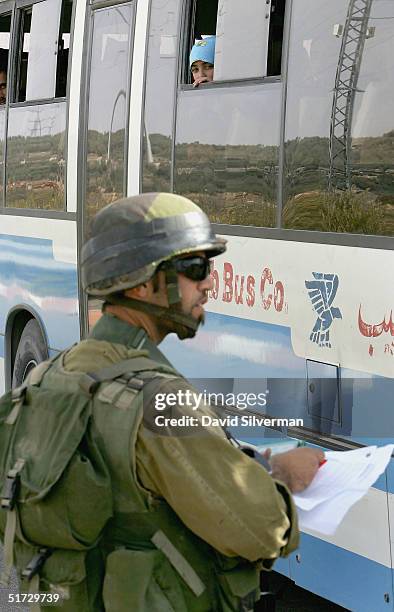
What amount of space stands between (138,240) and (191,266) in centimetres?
14

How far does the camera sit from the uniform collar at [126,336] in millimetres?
2924

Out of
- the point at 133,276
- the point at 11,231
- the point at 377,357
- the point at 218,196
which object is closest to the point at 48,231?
the point at 11,231

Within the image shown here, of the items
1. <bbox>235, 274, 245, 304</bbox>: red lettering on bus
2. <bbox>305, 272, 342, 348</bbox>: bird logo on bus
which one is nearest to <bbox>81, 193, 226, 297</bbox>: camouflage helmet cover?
<bbox>305, 272, 342, 348</bbox>: bird logo on bus

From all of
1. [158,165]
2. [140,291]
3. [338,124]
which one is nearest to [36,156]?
[158,165]

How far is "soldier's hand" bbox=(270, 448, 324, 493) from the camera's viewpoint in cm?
294

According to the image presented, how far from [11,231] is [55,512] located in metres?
7.12

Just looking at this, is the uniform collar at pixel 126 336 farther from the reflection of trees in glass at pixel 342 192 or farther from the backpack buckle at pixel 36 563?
the reflection of trees in glass at pixel 342 192

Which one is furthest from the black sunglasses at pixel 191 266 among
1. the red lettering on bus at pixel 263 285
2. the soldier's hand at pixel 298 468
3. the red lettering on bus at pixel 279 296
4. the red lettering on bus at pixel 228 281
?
the red lettering on bus at pixel 228 281

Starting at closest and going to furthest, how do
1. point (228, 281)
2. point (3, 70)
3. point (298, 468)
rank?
1. point (298, 468)
2. point (228, 281)
3. point (3, 70)

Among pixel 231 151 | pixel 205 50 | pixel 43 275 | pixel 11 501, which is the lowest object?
pixel 43 275

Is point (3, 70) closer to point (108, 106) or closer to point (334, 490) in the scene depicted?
point (108, 106)

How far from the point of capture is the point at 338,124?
5.54 meters

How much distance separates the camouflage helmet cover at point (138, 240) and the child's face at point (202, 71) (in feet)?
12.3

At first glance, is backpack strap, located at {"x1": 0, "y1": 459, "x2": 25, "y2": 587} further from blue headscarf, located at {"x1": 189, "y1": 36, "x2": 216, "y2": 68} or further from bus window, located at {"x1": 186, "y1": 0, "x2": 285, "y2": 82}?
blue headscarf, located at {"x1": 189, "y1": 36, "x2": 216, "y2": 68}
